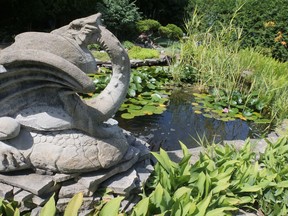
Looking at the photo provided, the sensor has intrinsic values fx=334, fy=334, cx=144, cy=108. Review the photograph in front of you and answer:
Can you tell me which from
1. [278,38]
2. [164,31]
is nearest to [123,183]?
[278,38]

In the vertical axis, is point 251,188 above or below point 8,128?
below

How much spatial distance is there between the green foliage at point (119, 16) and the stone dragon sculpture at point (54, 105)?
Result: 8.12 m

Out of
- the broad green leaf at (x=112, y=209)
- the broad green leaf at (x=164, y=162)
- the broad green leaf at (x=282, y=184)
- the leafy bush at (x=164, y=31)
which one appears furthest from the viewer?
the leafy bush at (x=164, y=31)

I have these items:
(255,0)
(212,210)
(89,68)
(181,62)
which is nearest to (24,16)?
(181,62)

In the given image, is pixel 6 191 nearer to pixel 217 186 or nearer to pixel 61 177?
pixel 61 177

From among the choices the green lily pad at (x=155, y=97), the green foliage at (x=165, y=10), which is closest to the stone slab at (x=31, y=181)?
the green lily pad at (x=155, y=97)

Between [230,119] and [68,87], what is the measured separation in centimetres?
339

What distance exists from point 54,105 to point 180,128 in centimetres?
276

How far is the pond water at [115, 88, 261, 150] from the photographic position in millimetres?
4395

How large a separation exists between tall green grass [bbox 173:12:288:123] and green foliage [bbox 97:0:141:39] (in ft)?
12.6

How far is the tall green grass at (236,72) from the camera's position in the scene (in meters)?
5.36

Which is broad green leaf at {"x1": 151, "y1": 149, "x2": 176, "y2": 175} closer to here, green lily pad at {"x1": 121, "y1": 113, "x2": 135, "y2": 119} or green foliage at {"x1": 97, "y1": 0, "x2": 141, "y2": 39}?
green lily pad at {"x1": 121, "y1": 113, "x2": 135, "y2": 119}

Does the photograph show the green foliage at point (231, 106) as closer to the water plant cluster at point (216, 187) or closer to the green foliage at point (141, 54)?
the water plant cluster at point (216, 187)

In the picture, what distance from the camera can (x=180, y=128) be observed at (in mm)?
4797
